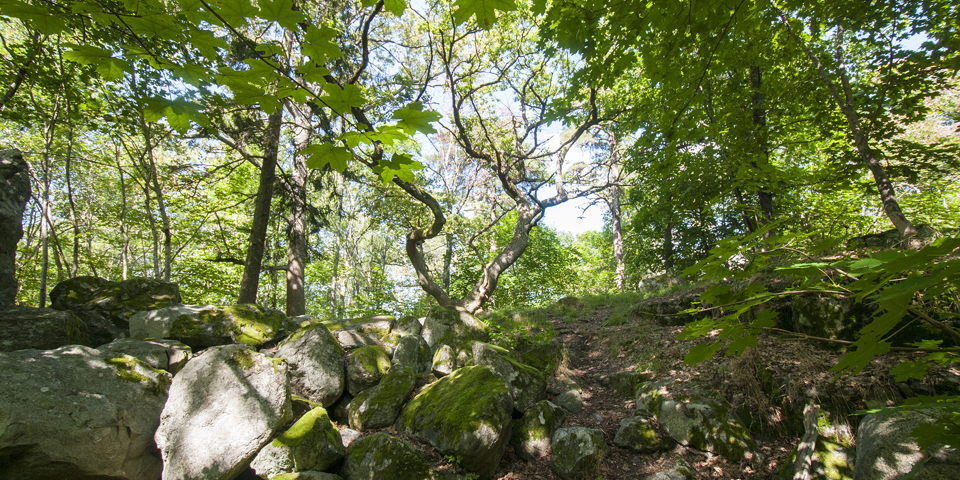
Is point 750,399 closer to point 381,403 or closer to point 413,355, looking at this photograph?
point 381,403

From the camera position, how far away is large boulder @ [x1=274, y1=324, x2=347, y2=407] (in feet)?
15.2

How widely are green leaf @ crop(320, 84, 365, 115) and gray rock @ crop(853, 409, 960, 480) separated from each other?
156 inches

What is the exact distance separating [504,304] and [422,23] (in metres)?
9.12

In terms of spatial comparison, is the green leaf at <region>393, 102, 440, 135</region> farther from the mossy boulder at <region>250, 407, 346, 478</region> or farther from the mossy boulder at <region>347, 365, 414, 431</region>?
the mossy boulder at <region>347, 365, 414, 431</region>

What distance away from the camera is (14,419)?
2.78 meters

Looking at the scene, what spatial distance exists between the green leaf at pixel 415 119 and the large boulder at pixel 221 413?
366 cm

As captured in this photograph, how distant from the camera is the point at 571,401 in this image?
4914 millimetres

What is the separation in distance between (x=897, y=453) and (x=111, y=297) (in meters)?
8.84

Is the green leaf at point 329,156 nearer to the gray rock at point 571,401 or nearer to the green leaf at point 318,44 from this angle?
the green leaf at point 318,44

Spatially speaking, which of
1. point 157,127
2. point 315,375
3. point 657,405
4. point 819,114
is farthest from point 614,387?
point 157,127

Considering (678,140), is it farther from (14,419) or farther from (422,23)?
(422,23)

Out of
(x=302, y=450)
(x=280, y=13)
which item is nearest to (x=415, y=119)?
(x=280, y=13)

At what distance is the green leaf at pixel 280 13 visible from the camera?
1.24 m

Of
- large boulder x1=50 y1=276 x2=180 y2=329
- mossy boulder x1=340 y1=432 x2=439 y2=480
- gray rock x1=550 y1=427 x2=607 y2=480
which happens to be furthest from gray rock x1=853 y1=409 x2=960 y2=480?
large boulder x1=50 y1=276 x2=180 y2=329
